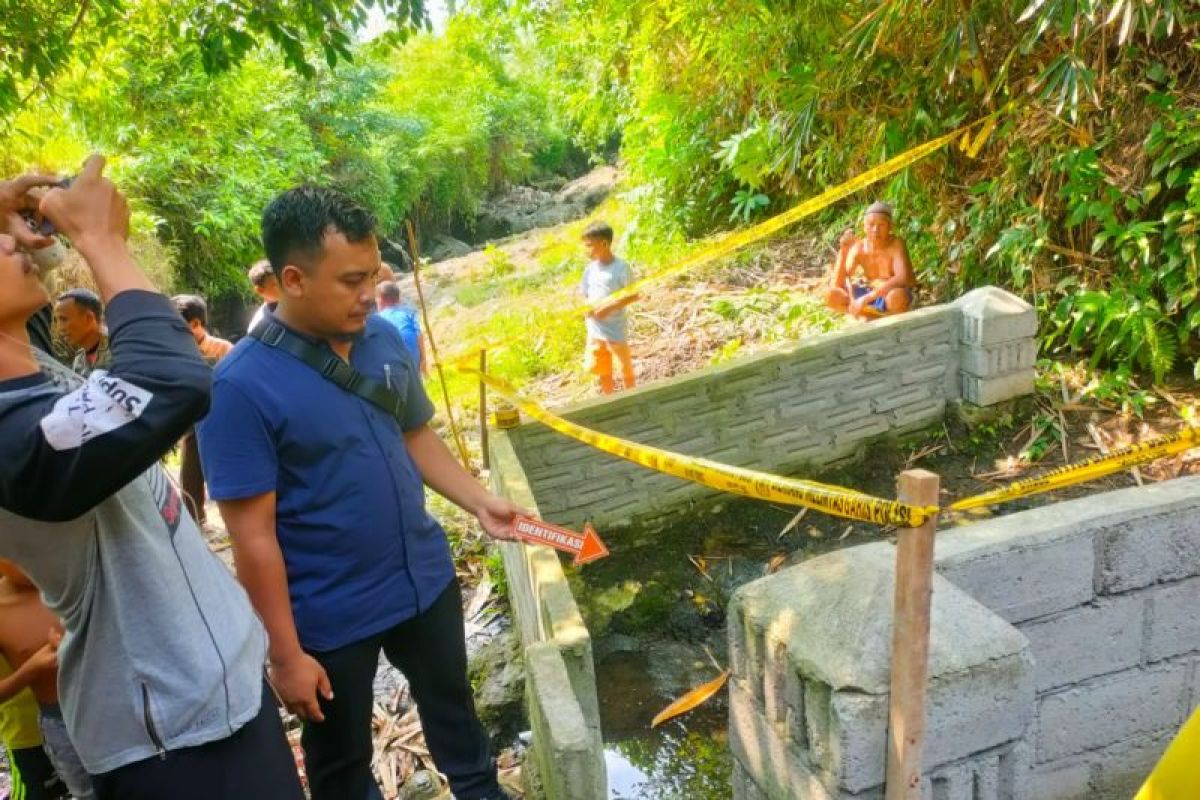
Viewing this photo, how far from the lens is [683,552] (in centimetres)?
499

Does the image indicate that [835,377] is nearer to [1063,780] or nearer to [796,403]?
[796,403]

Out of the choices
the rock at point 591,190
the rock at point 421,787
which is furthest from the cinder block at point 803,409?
the rock at point 591,190

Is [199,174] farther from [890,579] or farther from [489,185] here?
[489,185]

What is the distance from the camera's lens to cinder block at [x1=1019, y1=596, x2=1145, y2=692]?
90.7 inches

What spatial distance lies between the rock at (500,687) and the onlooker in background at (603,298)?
103 inches

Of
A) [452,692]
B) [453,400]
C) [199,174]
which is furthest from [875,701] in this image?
[199,174]

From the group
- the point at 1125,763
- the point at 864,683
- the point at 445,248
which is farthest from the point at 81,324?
the point at 445,248

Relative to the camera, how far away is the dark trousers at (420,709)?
2.25m

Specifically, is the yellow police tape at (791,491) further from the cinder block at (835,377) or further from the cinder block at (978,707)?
the cinder block at (835,377)

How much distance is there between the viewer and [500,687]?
3.85 m

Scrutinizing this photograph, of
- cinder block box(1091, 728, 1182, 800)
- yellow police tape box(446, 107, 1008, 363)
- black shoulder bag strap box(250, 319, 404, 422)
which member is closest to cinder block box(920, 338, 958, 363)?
yellow police tape box(446, 107, 1008, 363)

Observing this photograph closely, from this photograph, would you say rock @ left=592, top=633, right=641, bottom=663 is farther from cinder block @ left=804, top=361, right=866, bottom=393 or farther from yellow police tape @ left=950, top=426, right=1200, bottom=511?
yellow police tape @ left=950, top=426, right=1200, bottom=511

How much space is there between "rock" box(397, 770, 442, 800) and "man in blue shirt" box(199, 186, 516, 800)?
0.93 meters

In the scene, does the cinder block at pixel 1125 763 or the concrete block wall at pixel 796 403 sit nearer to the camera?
the cinder block at pixel 1125 763
